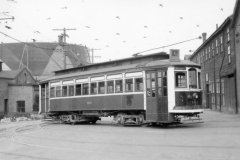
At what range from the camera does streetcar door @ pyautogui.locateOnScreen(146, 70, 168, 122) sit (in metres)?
18.4

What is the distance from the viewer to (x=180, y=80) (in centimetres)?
1862

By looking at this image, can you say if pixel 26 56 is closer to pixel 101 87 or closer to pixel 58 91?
pixel 58 91

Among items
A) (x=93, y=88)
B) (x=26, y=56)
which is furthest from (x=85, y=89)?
(x=26, y=56)

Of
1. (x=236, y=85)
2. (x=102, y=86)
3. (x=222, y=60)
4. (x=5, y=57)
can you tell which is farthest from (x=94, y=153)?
(x=5, y=57)

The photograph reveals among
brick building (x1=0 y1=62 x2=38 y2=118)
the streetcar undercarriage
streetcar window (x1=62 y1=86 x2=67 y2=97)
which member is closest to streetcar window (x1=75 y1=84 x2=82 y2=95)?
the streetcar undercarriage

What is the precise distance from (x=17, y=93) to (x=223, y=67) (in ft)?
125

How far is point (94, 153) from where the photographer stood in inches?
452

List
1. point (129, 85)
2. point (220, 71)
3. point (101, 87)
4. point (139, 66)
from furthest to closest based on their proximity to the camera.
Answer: point (220, 71), point (101, 87), point (129, 85), point (139, 66)

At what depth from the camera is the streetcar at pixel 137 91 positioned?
1842 centimetres

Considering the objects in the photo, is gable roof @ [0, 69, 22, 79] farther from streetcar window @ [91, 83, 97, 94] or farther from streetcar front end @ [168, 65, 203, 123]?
streetcar front end @ [168, 65, 203, 123]

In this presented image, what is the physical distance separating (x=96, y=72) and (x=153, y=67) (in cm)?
448

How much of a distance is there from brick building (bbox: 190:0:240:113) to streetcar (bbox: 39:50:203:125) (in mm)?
8985

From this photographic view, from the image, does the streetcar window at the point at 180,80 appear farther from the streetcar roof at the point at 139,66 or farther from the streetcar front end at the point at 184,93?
the streetcar roof at the point at 139,66

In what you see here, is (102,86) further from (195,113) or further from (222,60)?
(222,60)
